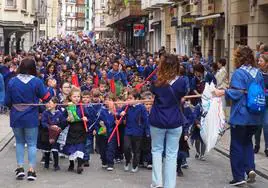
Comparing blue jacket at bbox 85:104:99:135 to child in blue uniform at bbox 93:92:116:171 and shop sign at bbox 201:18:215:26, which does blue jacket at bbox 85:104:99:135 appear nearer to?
child in blue uniform at bbox 93:92:116:171

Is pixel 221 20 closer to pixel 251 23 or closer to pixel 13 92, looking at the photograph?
pixel 251 23

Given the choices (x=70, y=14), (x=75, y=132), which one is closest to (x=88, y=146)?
(x=75, y=132)

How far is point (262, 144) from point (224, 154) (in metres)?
1.61

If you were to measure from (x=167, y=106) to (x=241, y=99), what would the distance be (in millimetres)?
1414

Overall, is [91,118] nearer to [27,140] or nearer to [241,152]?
[27,140]

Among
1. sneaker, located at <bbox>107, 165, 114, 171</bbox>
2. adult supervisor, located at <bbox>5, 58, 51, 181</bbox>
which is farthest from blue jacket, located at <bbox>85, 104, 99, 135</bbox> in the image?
adult supervisor, located at <bbox>5, 58, 51, 181</bbox>

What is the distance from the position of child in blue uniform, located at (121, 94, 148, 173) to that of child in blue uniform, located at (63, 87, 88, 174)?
768mm

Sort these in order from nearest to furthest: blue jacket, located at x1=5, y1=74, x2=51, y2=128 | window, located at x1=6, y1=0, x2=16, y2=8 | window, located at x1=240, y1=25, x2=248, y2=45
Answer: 1. blue jacket, located at x1=5, y1=74, x2=51, y2=128
2. window, located at x1=240, y1=25, x2=248, y2=45
3. window, located at x1=6, y1=0, x2=16, y2=8

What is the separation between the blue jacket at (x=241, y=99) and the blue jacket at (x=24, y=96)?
286cm

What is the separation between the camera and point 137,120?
11211mm

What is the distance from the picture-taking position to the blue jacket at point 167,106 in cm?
893

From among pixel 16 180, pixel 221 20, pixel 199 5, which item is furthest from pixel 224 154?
pixel 199 5

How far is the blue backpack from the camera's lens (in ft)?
31.7

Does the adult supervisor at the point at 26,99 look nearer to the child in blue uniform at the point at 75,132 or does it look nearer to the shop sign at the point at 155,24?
the child in blue uniform at the point at 75,132
